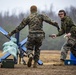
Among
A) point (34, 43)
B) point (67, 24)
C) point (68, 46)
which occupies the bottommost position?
point (68, 46)

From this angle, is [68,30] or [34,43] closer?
[34,43]

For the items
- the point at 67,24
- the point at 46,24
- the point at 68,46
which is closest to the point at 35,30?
the point at 67,24

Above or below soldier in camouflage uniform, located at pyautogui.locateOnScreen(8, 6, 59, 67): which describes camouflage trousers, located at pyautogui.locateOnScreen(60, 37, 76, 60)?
below

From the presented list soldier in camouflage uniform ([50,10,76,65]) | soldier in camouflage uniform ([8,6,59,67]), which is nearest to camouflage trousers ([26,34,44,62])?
soldier in camouflage uniform ([8,6,59,67])

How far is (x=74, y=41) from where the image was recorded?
8.52 metres

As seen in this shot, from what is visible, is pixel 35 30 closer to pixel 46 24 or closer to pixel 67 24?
pixel 67 24

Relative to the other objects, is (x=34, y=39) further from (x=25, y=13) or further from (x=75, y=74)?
(x=25, y=13)

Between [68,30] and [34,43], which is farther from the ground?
[68,30]

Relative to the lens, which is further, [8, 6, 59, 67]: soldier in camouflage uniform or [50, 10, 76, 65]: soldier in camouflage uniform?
[50, 10, 76, 65]: soldier in camouflage uniform

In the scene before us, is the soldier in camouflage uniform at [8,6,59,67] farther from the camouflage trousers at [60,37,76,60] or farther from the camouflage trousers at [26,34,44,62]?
the camouflage trousers at [60,37,76,60]

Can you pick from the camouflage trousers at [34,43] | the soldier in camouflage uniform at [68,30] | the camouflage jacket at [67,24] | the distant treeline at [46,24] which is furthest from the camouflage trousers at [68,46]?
the distant treeline at [46,24]

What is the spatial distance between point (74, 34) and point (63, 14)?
516mm

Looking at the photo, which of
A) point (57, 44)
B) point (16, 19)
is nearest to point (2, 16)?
point (16, 19)

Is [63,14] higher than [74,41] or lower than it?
higher
